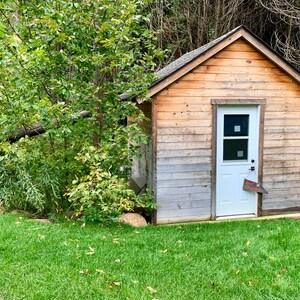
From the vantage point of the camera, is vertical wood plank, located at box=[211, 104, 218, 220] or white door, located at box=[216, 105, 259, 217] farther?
white door, located at box=[216, 105, 259, 217]

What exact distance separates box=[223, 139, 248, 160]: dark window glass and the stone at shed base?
6.48ft

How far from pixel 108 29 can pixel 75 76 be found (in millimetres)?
1063

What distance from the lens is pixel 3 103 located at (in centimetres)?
641

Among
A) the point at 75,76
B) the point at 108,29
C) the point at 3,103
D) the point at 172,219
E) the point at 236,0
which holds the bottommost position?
the point at 172,219

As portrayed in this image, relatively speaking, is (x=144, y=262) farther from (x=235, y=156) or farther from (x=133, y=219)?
(x=235, y=156)

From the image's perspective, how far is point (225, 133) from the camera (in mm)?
7012

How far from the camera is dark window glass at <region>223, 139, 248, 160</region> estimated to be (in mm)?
7074

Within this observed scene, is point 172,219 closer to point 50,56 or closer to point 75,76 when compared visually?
point 75,76

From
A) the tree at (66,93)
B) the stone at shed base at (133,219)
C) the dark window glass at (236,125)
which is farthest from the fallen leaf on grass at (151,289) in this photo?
the dark window glass at (236,125)

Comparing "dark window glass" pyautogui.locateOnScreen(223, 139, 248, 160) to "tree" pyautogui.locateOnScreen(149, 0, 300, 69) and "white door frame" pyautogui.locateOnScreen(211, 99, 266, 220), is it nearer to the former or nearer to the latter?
"white door frame" pyautogui.locateOnScreen(211, 99, 266, 220)

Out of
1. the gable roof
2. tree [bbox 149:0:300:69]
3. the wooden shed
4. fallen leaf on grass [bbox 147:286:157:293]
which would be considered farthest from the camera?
tree [bbox 149:0:300:69]

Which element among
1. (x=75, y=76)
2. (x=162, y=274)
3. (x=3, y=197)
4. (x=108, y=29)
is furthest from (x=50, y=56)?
(x=162, y=274)

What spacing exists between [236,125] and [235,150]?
0.48 meters

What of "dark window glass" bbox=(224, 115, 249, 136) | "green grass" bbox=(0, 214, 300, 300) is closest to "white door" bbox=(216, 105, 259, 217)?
"dark window glass" bbox=(224, 115, 249, 136)
